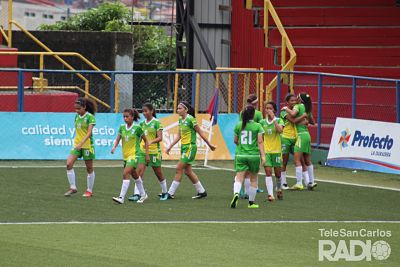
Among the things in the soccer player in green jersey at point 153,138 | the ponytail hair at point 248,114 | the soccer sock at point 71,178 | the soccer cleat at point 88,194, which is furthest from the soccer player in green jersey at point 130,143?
the ponytail hair at point 248,114

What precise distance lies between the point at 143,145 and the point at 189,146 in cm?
83

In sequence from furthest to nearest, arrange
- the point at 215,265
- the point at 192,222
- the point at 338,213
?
1. the point at 338,213
2. the point at 192,222
3. the point at 215,265

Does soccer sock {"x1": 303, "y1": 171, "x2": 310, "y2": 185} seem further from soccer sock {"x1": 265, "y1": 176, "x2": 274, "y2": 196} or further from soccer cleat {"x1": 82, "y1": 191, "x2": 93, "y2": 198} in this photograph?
soccer cleat {"x1": 82, "y1": 191, "x2": 93, "y2": 198}

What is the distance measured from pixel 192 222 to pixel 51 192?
4.22 meters

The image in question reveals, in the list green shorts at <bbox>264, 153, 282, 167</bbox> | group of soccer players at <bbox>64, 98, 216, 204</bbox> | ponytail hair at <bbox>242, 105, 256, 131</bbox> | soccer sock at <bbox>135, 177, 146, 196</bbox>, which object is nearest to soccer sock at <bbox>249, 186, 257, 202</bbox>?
ponytail hair at <bbox>242, 105, 256, 131</bbox>

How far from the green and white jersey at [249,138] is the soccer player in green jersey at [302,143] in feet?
10.0

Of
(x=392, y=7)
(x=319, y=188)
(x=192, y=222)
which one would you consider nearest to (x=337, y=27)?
(x=392, y=7)

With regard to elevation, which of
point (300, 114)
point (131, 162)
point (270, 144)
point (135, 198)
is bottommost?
point (135, 198)

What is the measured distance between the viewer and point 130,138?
61.3ft

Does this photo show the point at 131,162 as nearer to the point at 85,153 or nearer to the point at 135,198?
the point at 135,198

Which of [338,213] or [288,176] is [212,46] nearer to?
[288,176]

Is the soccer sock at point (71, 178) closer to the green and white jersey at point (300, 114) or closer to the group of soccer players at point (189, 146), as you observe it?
the group of soccer players at point (189, 146)

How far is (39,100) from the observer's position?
27.9 meters

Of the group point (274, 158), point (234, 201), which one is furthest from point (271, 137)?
point (234, 201)
